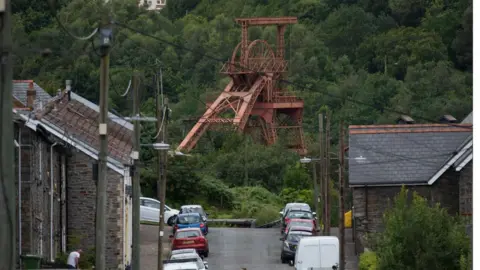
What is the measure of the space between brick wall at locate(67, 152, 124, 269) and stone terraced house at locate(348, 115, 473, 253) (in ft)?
31.7

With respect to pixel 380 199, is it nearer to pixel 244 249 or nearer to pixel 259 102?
pixel 244 249

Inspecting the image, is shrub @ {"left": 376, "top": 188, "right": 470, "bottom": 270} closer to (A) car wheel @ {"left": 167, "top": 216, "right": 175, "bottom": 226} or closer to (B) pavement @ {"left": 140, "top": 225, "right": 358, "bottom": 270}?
(B) pavement @ {"left": 140, "top": 225, "right": 358, "bottom": 270}

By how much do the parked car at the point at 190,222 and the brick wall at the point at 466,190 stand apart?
10.2 meters

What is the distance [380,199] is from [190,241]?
7259mm

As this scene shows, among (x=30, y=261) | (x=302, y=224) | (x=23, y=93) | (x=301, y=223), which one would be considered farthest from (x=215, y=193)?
(x=30, y=261)

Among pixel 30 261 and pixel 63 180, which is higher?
pixel 63 180

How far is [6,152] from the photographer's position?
19.9 meters

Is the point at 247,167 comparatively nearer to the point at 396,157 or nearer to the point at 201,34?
the point at 396,157

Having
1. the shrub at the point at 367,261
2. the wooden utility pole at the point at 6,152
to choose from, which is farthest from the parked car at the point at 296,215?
the wooden utility pole at the point at 6,152

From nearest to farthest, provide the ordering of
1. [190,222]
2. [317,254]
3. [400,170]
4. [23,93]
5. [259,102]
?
[317,254], [23,93], [400,170], [190,222], [259,102]

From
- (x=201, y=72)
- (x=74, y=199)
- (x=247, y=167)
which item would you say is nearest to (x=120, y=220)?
(x=74, y=199)

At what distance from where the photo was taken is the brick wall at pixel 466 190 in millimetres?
49188

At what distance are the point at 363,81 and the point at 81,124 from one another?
66073 mm

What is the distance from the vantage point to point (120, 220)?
4588cm
